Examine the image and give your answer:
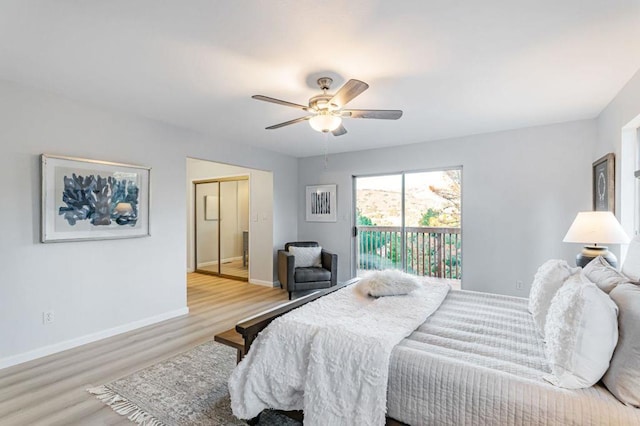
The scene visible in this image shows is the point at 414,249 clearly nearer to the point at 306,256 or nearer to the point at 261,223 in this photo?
the point at 306,256

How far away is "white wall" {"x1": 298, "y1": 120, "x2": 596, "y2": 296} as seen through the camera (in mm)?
3756

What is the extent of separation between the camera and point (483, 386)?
135 centimetres

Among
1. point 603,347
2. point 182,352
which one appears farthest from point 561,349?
point 182,352

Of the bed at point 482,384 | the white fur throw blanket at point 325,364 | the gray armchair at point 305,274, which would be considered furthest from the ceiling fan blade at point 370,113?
the gray armchair at point 305,274

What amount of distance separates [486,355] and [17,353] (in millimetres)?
3683

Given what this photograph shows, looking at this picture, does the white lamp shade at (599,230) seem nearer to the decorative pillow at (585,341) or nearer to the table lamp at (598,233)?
the table lamp at (598,233)

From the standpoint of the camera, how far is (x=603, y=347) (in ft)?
4.17

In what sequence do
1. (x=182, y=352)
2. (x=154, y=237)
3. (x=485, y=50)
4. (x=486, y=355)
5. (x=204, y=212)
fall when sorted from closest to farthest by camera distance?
1. (x=486, y=355)
2. (x=485, y=50)
3. (x=182, y=352)
4. (x=154, y=237)
5. (x=204, y=212)

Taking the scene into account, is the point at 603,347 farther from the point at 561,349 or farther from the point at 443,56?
the point at 443,56

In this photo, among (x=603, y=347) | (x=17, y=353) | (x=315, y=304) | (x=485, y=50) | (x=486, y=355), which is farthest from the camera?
(x=17, y=353)

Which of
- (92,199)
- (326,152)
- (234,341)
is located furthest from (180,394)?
(326,152)

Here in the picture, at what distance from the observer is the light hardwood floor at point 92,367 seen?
2014 millimetres

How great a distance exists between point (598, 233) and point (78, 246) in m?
4.83

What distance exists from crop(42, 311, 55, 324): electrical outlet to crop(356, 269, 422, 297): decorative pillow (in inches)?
114
